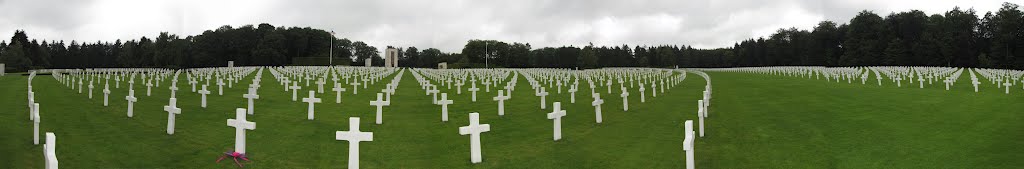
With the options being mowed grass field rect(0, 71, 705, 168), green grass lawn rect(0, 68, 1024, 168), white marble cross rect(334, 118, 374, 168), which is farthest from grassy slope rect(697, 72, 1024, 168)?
white marble cross rect(334, 118, 374, 168)

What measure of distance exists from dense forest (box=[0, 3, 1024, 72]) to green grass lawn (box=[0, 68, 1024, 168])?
204ft

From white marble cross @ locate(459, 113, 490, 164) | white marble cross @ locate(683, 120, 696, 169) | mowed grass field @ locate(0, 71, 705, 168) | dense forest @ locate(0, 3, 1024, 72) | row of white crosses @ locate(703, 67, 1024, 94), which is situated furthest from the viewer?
dense forest @ locate(0, 3, 1024, 72)

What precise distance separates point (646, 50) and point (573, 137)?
5348 inches

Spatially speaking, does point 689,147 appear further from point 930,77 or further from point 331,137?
point 930,77

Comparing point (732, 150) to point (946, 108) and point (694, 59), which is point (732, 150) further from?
point (694, 59)

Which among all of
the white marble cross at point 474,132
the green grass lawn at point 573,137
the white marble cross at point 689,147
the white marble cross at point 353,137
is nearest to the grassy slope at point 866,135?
the green grass lawn at point 573,137

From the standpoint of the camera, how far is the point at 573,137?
11.7 meters

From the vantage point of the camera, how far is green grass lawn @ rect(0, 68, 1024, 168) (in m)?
8.96

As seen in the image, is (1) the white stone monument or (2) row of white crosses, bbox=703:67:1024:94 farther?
(1) the white stone monument

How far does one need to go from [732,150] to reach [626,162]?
175 cm

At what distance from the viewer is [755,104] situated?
16.7 metres

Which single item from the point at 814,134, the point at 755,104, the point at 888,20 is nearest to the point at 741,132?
the point at 814,134

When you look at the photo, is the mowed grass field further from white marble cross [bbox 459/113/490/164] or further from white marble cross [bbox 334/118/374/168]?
white marble cross [bbox 334/118/374/168]

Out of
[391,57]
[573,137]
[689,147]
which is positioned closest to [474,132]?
[689,147]
